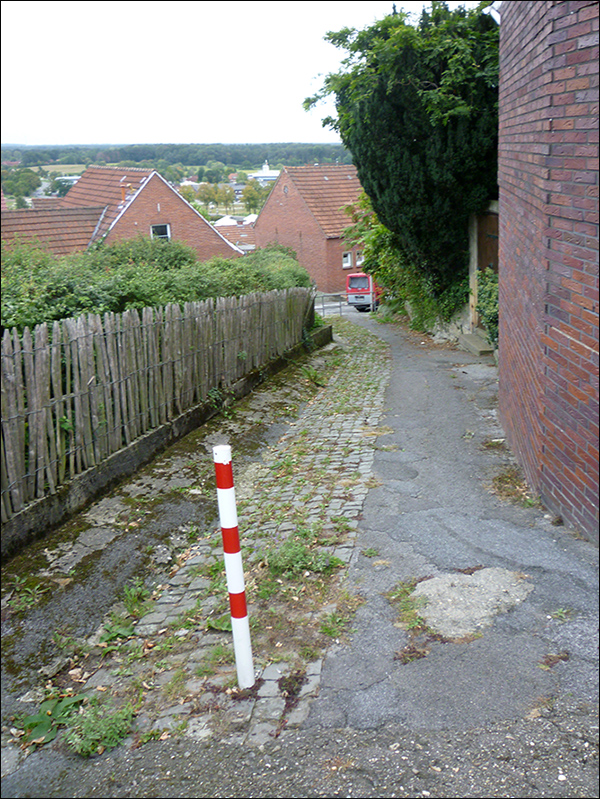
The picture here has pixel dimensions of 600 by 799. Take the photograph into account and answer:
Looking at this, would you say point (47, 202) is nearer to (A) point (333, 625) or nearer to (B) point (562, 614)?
(A) point (333, 625)

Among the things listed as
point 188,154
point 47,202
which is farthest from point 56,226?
point 188,154

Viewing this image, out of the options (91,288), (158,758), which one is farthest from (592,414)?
(91,288)

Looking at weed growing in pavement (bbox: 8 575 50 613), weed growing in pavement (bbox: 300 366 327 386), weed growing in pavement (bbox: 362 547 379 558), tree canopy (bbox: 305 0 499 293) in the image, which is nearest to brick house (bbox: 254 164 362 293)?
tree canopy (bbox: 305 0 499 293)

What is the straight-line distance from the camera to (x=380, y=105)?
13.6 metres

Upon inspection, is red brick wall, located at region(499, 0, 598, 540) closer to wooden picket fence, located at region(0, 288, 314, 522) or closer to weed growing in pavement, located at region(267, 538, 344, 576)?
weed growing in pavement, located at region(267, 538, 344, 576)

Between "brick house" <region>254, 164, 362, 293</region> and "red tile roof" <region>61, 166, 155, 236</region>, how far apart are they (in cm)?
1293

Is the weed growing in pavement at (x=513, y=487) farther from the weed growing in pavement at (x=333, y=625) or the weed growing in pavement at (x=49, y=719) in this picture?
the weed growing in pavement at (x=49, y=719)

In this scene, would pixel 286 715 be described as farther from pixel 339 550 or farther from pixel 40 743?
pixel 339 550

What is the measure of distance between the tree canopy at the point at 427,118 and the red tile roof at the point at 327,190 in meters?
27.4

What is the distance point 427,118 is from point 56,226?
1566 cm

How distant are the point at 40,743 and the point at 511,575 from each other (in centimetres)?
265

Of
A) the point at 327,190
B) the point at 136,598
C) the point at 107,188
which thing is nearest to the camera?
the point at 136,598

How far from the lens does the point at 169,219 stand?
109 ft

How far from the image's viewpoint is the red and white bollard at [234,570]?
3.36m
